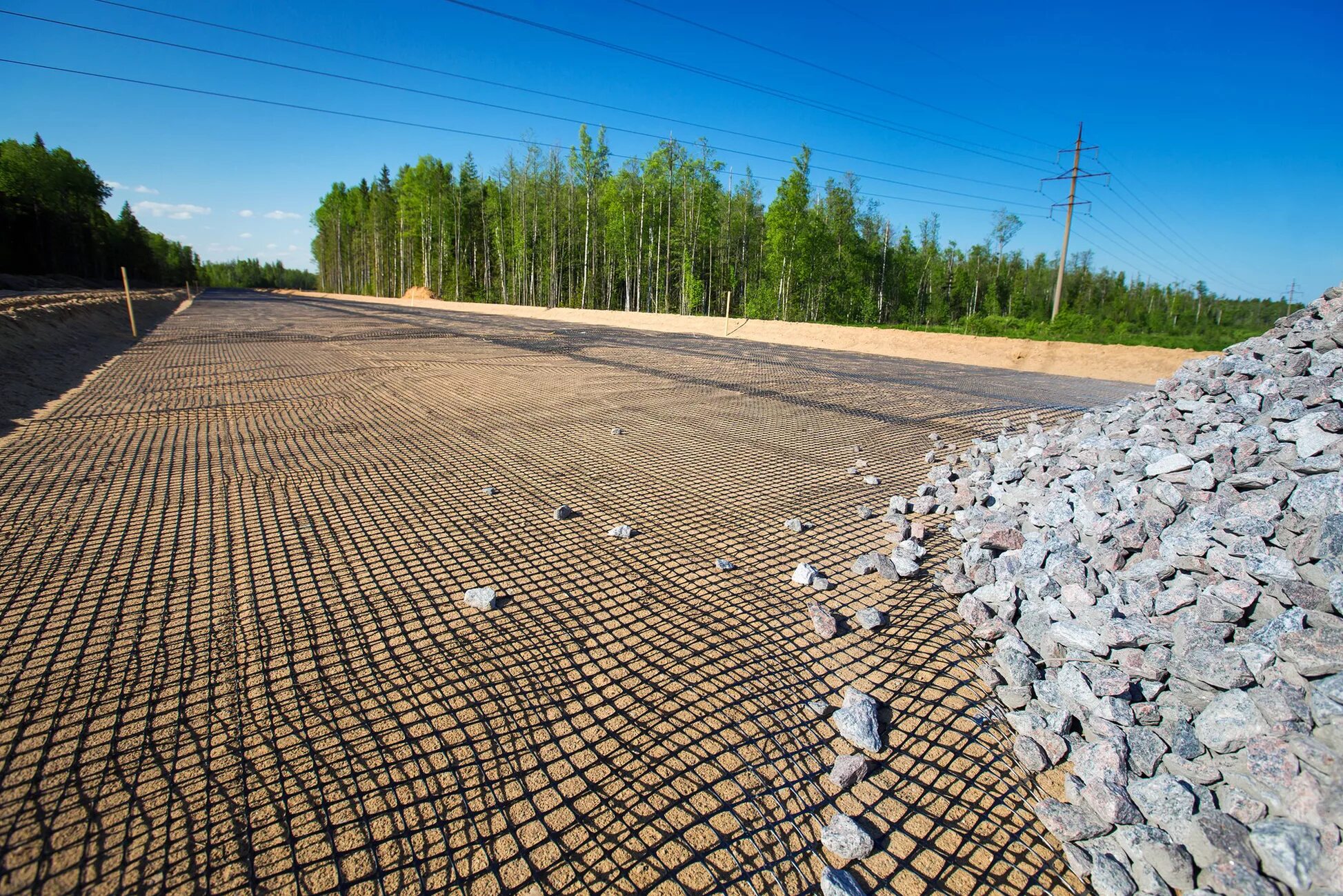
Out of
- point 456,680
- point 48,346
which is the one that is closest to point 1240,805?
point 456,680

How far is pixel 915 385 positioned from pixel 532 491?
6.07 meters

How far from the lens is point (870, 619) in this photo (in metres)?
1.94

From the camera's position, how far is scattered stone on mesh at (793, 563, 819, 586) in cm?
221

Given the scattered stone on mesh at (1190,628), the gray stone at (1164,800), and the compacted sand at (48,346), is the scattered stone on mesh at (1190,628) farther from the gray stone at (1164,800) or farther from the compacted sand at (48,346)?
the compacted sand at (48,346)

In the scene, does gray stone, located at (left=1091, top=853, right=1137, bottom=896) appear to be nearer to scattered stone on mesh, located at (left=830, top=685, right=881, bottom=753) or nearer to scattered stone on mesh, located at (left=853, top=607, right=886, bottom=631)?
scattered stone on mesh, located at (left=830, top=685, right=881, bottom=753)

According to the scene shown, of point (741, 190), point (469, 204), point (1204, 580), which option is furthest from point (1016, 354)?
point (469, 204)

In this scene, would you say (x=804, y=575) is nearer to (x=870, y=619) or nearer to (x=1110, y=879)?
(x=870, y=619)

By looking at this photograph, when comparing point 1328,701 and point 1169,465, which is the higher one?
point 1169,465

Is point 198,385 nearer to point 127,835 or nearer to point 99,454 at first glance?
point 99,454

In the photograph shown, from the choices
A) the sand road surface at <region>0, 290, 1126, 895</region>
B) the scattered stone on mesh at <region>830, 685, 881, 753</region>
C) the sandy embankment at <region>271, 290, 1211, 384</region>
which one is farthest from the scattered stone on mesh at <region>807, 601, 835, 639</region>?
the sandy embankment at <region>271, 290, 1211, 384</region>

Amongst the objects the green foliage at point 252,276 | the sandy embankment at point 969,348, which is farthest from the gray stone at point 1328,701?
the green foliage at point 252,276

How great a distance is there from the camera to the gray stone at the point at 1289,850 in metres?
1.01

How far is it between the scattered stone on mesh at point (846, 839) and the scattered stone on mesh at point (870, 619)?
31.4 inches

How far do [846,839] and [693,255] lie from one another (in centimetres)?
2928
